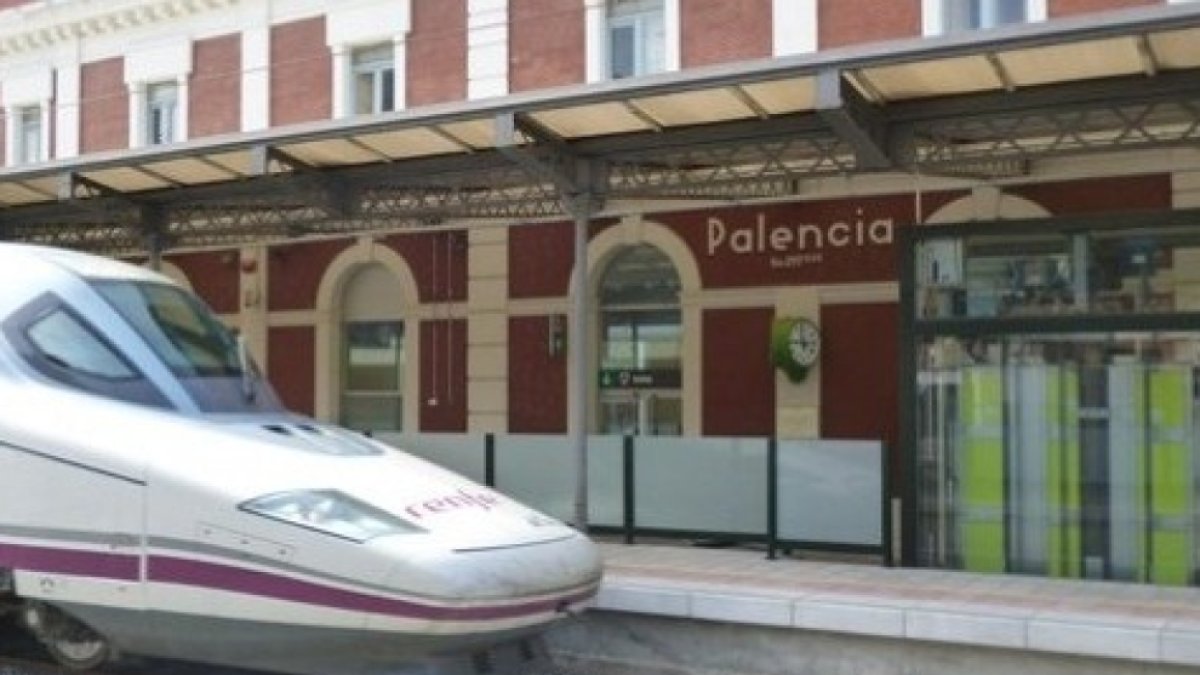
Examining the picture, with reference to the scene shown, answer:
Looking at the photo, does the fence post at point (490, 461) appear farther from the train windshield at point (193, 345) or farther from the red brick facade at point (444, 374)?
the train windshield at point (193, 345)

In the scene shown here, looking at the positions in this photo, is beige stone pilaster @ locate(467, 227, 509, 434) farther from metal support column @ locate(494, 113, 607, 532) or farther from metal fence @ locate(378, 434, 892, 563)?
metal support column @ locate(494, 113, 607, 532)

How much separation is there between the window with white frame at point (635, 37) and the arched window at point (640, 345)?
256 cm

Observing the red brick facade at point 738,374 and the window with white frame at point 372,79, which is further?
the window with white frame at point 372,79

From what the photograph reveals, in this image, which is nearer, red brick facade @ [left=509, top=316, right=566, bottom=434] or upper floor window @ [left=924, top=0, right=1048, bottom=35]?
upper floor window @ [left=924, top=0, right=1048, bottom=35]

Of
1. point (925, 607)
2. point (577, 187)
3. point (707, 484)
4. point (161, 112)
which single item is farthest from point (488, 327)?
point (925, 607)

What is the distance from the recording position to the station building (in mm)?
10938

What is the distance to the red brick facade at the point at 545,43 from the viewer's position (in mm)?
18641

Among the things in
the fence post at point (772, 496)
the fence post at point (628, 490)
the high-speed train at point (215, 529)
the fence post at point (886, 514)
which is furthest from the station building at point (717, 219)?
the high-speed train at point (215, 529)

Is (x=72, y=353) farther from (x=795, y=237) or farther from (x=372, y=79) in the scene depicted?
(x=372, y=79)

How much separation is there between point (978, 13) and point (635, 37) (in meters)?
4.29

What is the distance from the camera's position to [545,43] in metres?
18.9

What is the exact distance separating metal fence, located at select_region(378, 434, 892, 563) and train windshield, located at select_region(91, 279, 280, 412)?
4.47 metres

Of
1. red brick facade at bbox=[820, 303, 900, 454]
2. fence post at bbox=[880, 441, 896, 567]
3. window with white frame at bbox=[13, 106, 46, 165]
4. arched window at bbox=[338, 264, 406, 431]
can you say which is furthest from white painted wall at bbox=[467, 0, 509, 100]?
window with white frame at bbox=[13, 106, 46, 165]

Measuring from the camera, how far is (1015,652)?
28.8 feet
